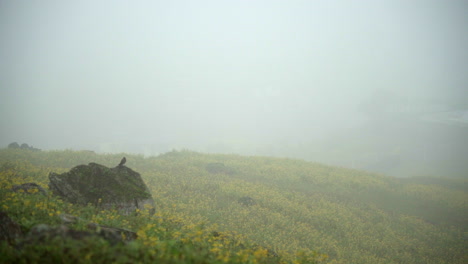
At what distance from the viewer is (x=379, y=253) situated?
18.6 meters

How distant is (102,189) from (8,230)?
275 inches

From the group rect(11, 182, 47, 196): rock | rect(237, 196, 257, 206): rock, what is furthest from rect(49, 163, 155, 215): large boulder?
rect(237, 196, 257, 206): rock

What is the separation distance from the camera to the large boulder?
1300cm

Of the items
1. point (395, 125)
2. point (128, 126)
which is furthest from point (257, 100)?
point (395, 125)

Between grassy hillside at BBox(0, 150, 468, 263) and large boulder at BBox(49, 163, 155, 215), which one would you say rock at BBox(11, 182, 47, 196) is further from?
grassy hillside at BBox(0, 150, 468, 263)

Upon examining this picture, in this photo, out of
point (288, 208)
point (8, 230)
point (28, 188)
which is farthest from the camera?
point (288, 208)

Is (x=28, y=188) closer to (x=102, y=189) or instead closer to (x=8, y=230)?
(x=102, y=189)

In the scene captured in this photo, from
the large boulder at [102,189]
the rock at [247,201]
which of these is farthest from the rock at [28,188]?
the rock at [247,201]

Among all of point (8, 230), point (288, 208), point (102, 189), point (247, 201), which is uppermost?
point (8, 230)

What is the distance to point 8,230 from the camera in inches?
266

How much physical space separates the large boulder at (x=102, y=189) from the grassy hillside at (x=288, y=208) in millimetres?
1381

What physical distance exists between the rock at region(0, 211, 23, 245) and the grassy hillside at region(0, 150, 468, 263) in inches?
27.1

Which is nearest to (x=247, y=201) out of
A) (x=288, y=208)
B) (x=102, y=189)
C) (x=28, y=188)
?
(x=288, y=208)

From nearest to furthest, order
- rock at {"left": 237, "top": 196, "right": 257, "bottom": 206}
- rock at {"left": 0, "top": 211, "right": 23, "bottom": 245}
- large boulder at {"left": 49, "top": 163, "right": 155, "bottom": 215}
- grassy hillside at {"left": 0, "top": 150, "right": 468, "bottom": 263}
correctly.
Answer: rock at {"left": 0, "top": 211, "right": 23, "bottom": 245} → large boulder at {"left": 49, "top": 163, "right": 155, "bottom": 215} → grassy hillside at {"left": 0, "top": 150, "right": 468, "bottom": 263} → rock at {"left": 237, "top": 196, "right": 257, "bottom": 206}
